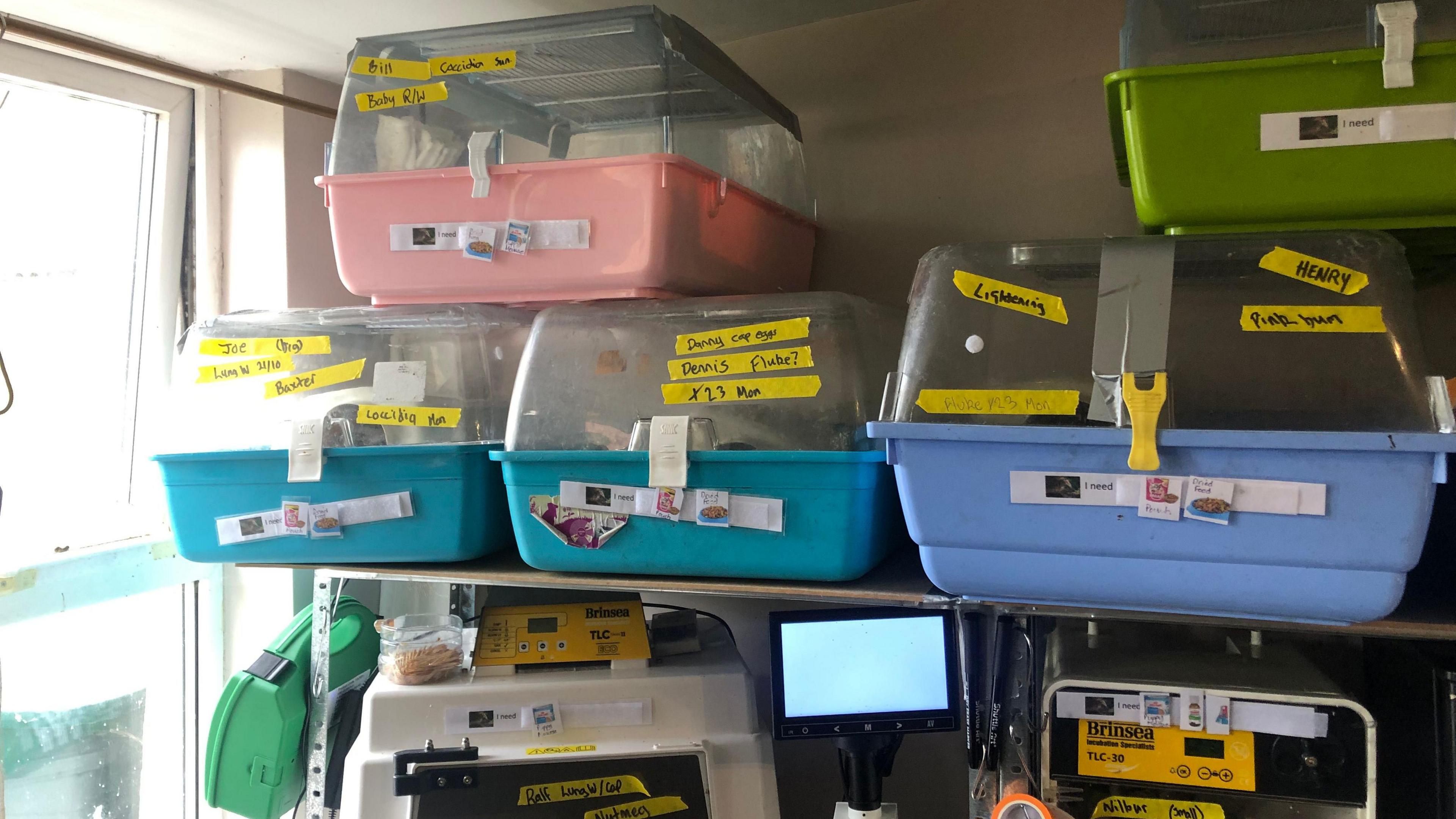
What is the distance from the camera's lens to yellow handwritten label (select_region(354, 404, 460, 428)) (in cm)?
136

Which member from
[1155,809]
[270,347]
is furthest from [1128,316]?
[270,347]

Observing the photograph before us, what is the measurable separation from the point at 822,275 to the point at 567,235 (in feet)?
1.98

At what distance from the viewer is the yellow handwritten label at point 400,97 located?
4.64ft

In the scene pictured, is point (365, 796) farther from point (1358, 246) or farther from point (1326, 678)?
point (1358, 246)

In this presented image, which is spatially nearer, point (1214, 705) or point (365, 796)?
point (1214, 705)

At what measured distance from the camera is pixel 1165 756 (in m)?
1.13

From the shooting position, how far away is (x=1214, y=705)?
1108 mm

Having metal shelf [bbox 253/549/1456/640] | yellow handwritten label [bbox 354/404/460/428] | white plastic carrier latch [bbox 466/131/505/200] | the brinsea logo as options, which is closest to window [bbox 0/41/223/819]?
metal shelf [bbox 253/549/1456/640]

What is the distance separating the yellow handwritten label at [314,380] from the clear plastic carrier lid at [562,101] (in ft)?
0.96

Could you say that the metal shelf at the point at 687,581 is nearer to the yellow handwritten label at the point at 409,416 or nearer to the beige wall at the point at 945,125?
the yellow handwritten label at the point at 409,416

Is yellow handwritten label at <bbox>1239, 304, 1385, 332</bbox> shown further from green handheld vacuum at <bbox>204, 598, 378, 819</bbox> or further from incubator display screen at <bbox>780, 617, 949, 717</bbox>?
green handheld vacuum at <bbox>204, 598, 378, 819</bbox>

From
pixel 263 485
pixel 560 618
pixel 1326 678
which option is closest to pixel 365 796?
pixel 560 618

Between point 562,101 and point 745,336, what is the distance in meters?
0.59

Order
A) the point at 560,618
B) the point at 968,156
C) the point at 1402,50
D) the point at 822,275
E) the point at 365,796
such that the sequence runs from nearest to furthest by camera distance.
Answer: the point at 1402,50 → the point at 365,796 → the point at 560,618 → the point at 968,156 → the point at 822,275
